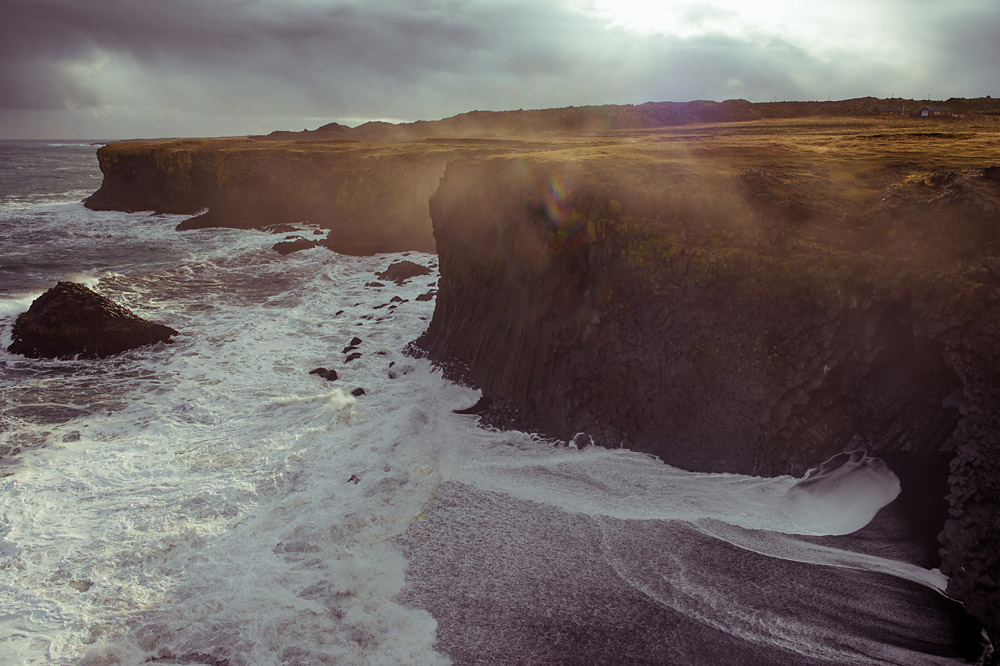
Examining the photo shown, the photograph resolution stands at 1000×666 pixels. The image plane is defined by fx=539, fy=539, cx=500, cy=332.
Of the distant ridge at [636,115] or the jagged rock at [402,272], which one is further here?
the distant ridge at [636,115]

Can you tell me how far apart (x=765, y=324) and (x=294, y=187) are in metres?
54.9

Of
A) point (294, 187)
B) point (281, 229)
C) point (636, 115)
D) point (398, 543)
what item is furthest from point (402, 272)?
point (636, 115)

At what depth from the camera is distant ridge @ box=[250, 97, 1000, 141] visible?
5838 cm

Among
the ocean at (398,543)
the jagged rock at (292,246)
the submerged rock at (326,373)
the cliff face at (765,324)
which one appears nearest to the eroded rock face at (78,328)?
the ocean at (398,543)

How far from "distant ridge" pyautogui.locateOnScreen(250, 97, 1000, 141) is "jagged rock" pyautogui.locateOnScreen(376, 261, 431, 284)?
36.8 meters

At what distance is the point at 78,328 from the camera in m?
23.9

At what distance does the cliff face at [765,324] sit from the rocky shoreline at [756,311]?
5cm

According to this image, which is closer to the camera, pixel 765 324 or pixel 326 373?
pixel 765 324

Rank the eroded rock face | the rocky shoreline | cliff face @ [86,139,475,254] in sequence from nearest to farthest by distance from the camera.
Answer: the rocky shoreline → the eroded rock face → cliff face @ [86,139,475,254]

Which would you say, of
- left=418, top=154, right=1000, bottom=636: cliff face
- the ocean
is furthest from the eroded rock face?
left=418, top=154, right=1000, bottom=636: cliff face

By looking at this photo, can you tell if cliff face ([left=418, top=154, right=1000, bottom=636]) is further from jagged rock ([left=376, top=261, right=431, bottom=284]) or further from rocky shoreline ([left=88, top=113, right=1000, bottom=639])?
jagged rock ([left=376, top=261, right=431, bottom=284])

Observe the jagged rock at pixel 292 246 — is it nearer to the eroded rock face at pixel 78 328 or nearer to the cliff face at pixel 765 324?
→ the eroded rock face at pixel 78 328

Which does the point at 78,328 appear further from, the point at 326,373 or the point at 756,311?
the point at 756,311

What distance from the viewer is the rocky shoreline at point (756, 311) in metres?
11.8
